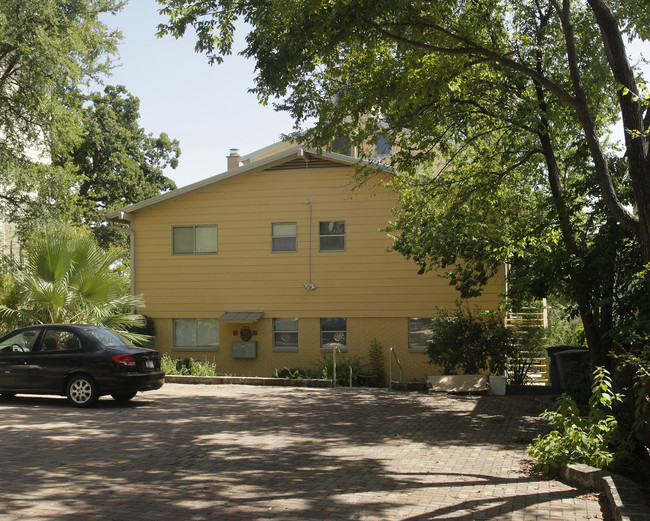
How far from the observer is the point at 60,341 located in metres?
13.5

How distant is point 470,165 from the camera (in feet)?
53.0

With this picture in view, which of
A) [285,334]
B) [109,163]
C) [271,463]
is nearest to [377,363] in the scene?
[285,334]

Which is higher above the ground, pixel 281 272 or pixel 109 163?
pixel 109 163

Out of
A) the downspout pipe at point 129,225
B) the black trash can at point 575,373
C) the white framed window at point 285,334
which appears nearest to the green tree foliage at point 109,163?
the downspout pipe at point 129,225

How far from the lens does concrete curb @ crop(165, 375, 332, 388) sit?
18469 mm

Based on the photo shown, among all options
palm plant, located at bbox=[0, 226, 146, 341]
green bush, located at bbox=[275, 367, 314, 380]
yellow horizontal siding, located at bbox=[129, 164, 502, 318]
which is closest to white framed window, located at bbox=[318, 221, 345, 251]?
yellow horizontal siding, located at bbox=[129, 164, 502, 318]

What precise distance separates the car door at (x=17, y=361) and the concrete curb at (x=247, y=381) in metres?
5.83

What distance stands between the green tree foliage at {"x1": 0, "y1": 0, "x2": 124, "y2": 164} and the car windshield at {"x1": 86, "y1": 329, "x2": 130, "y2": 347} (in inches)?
360

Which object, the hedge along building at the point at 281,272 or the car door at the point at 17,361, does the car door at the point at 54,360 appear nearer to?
the car door at the point at 17,361

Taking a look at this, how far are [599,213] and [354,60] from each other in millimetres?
5382

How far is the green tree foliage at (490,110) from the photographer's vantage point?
10.1m

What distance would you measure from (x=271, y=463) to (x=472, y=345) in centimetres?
1070

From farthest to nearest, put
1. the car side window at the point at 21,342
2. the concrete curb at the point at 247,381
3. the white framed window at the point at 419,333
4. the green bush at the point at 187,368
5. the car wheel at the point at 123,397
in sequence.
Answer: the white framed window at the point at 419,333
the green bush at the point at 187,368
the concrete curb at the point at 247,381
the car wheel at the point at 123,397
the car side window at the point at 21,342

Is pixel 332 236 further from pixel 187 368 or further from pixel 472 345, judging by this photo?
pixel 472 345
